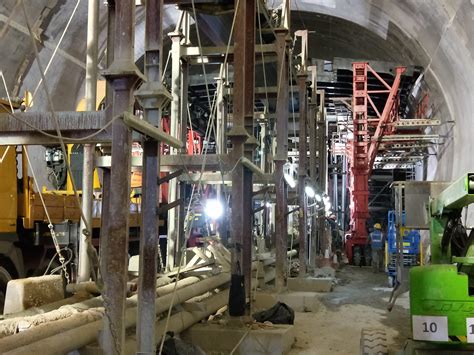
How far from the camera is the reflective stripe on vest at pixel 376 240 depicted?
717 inches

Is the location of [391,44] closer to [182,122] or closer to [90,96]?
[182,122]

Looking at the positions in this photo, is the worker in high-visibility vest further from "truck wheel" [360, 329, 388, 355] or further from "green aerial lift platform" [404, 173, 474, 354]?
"green aerial lift platform" [404, 173, 474, 354]

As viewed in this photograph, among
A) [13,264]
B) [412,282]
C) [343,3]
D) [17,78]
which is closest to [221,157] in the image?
[412,282]

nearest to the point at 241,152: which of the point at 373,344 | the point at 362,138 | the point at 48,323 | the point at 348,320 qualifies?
the point at 373,344

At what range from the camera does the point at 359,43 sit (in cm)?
1864

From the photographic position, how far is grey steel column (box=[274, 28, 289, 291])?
10.5 m

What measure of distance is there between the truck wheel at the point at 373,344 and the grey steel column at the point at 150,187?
8.53 feet

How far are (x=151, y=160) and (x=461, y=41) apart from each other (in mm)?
8721

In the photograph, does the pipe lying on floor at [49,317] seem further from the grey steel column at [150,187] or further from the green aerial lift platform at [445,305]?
the green aerial lift platform at [445,305]

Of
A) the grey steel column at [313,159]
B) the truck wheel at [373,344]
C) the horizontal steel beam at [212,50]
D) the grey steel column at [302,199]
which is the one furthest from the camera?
the grey steel column at [313,159]

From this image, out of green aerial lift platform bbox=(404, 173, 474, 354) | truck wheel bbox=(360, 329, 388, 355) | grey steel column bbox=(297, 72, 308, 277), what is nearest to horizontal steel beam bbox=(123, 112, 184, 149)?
green aerial lift platform bbox=(404, 173, 474, 354)

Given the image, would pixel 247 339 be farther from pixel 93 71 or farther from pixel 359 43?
pixel 359 43

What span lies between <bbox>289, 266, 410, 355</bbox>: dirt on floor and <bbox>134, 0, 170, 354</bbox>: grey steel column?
10.0 feet

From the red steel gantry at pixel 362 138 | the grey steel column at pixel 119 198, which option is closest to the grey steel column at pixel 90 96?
the grey steel column at pixel 119 198
